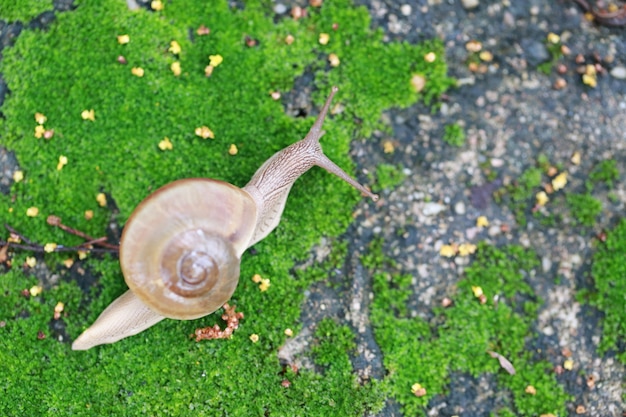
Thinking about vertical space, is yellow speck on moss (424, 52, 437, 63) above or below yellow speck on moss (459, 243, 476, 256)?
above

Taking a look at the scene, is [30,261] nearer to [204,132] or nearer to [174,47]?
[204,132]

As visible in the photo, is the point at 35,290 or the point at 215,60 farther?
the point at 215,60

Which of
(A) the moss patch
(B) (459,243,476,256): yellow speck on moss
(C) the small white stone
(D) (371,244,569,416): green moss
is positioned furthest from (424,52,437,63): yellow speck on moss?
(D) (371,244,569,416): green moss

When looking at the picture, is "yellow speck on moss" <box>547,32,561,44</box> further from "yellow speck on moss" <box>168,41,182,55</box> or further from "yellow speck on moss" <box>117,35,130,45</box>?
"yellow speck on moss" <box>117,35,130,45</box>

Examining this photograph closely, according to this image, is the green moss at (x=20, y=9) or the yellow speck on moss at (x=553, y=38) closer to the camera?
the green moss at (x=20, y=9)

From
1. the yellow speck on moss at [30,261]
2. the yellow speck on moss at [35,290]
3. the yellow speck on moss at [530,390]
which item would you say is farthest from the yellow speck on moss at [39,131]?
the yellow speck on moss at [530,390]

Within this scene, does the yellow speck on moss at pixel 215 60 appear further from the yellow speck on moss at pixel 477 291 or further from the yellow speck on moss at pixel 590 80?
the yellow speck on moss at pixel 590 80

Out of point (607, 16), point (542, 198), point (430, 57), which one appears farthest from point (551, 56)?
point (542, 198)
